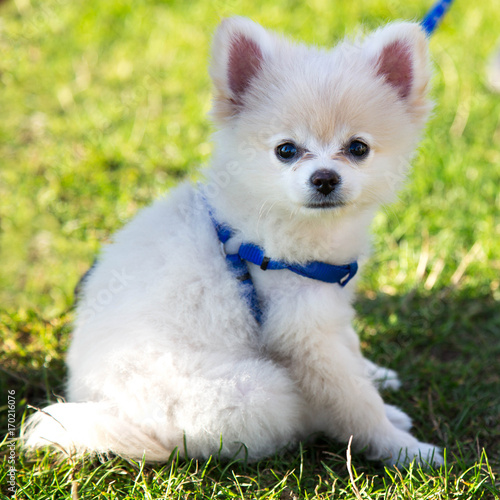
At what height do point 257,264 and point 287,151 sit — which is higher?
point 287,151

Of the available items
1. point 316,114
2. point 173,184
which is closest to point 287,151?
point 316,114

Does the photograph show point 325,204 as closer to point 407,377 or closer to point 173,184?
point 407,377

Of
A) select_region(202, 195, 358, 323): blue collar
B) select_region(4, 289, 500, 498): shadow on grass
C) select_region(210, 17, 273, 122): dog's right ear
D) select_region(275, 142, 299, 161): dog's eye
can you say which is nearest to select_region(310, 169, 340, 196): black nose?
select_region(275, 142, 299, 161): dog's eye

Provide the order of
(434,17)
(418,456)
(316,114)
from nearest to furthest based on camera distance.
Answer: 1. (316,114)
2. (418,456)
3. (434,17)

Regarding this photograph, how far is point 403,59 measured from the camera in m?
2.31

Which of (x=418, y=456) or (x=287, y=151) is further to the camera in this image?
(x=418, y=456)

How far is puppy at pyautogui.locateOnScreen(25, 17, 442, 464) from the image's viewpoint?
83.1 inches

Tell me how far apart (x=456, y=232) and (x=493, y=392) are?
142cm

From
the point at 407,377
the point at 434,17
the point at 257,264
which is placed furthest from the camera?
the point at 407,377

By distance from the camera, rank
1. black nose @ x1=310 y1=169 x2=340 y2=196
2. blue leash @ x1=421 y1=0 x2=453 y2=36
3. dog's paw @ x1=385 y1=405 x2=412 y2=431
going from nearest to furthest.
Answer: black nose @ x1=310 y1=169 x2=340 y2=196
dog's paw @ x1=385 y1=405 x2=412 y2=431
blue leash @ x1=421 y1=0 x2=453 y2=36

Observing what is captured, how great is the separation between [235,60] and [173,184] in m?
2.26

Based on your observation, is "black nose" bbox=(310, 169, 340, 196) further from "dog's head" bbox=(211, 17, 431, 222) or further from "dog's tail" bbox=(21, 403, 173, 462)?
"dog's tail" bbox=(21, 403, 173, 462)

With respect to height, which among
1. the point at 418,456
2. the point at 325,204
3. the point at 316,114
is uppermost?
the point at 316,114

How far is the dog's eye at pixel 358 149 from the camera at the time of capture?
217 centimetres
